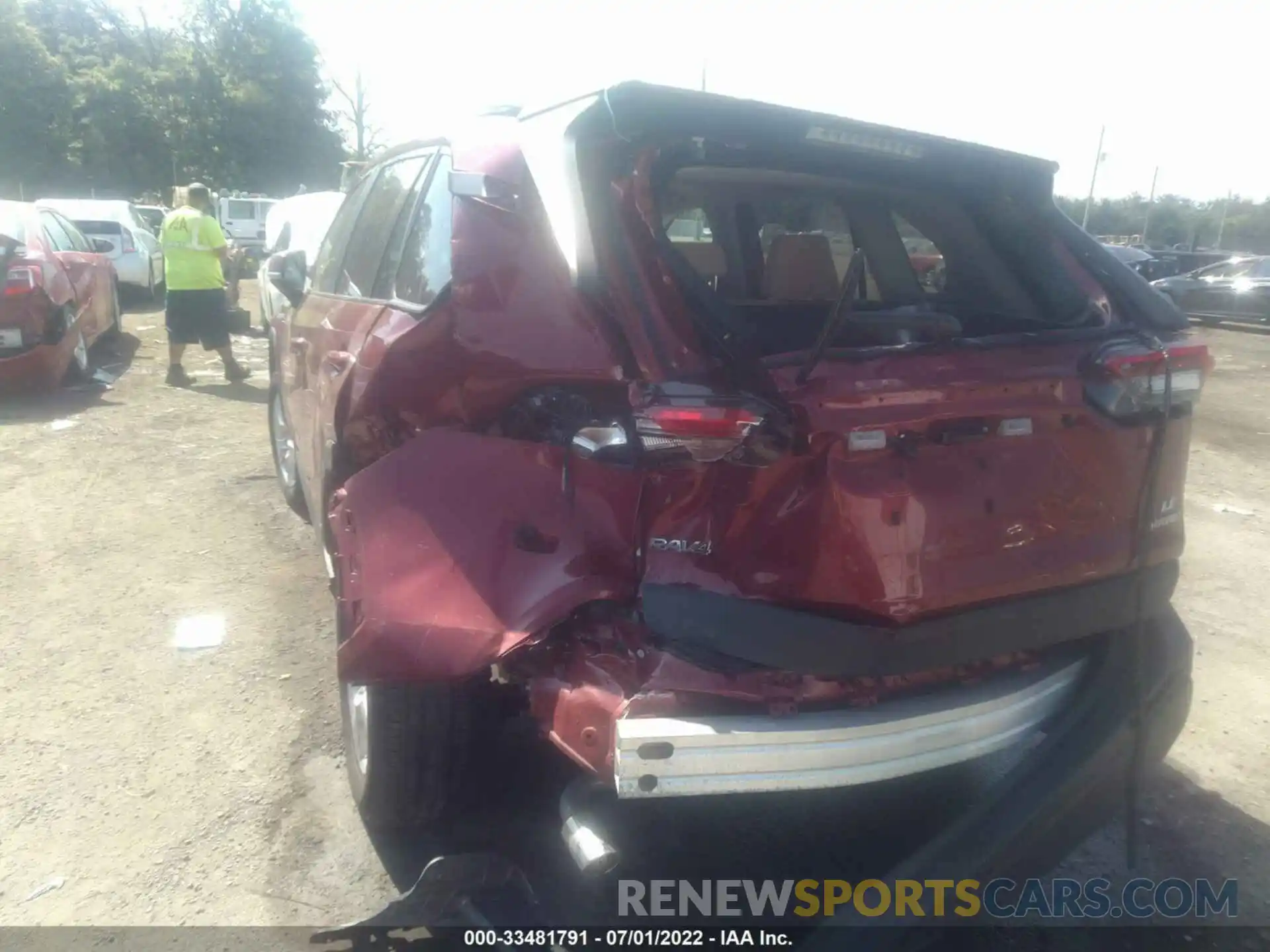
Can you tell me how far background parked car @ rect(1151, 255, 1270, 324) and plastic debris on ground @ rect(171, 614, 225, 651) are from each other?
55.0ft

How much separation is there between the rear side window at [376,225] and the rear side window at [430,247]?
28 cm

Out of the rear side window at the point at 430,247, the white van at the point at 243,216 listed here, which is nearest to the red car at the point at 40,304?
the rear side window at the point at 430,247

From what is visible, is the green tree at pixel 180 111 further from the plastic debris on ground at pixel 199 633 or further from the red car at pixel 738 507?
the red car at pixel 738 507

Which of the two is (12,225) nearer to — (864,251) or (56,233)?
(56,233)

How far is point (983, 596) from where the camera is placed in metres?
2.28

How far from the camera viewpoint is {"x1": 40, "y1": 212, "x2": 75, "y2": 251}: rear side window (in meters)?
9.52

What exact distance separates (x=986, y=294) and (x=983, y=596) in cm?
127

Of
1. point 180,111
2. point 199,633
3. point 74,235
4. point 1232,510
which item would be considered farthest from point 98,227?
point 180,111

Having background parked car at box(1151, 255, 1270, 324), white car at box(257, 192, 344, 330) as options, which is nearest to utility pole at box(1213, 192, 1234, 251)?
background parked car at box(1151, 255, 1270, 324)

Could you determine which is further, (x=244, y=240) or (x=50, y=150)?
(x=50, y=150)

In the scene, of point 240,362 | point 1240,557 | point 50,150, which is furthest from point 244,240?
point 1240,557

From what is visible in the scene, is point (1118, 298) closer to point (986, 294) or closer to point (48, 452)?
point (986, 294)

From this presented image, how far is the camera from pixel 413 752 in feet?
9.12

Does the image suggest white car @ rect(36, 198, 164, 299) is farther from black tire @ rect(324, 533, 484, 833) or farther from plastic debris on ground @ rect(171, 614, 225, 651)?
black tire @ rect(324, 533, 484, 833)
